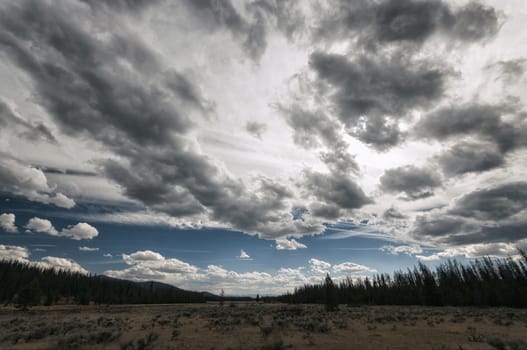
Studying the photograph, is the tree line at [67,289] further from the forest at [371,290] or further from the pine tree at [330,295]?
the pine tree at [330,295]

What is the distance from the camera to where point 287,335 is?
57.7 ft

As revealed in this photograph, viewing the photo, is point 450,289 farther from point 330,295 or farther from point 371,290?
point 330,295

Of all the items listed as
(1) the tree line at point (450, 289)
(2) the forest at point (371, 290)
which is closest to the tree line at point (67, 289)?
(2) the forest at point (371, 290)

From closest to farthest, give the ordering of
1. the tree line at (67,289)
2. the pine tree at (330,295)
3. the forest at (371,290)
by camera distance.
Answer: the pine tree at (330,295) → the forest at (371,290) → the tree line at (67,289)

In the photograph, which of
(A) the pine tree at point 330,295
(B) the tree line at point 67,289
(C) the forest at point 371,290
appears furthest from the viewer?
(B) the tree line at point 67,289

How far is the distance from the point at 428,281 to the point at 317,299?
195 feet

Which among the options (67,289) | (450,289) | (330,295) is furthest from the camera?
(67,289)

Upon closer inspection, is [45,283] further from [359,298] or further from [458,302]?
[458,302]

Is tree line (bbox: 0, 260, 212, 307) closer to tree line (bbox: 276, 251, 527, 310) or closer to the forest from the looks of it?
the forest

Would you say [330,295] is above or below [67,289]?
below

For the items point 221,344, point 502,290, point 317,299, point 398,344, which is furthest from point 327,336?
point 317,299

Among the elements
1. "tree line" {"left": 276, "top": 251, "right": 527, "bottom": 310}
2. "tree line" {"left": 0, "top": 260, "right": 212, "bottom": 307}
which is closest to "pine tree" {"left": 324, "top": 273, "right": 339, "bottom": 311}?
"tree line" {"left": 276, "top": 251, "right": 527, "bottom": 310}

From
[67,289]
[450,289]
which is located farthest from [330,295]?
[67,289]

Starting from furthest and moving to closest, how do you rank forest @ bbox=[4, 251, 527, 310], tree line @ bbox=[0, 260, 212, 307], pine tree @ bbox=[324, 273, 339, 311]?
tree line @ bbox=[0, 260, 212, 307] → forest @ bbox=[4, 251, 527, 310] → pine tree @ bbox=[324, 273, 339, 311]
